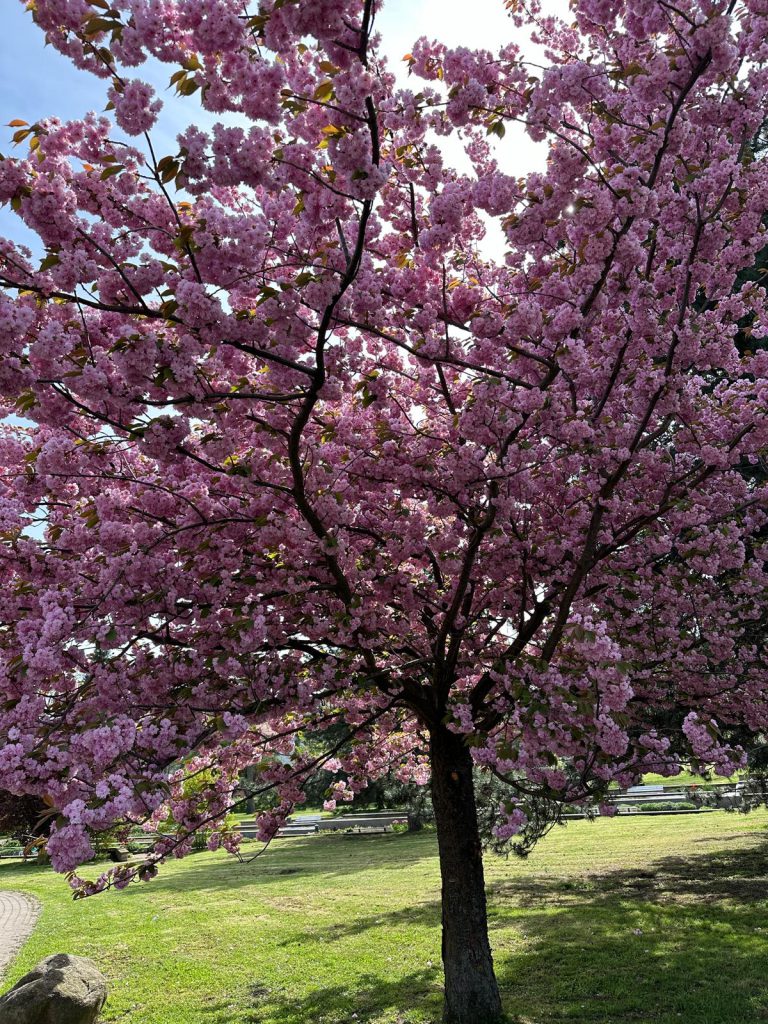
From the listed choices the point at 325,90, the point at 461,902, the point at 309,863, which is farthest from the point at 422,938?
the point at 309,863

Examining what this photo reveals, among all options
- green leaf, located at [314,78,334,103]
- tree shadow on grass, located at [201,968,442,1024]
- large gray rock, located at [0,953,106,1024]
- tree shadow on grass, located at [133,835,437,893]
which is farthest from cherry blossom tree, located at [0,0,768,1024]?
tree shadow on grass, located at [133,835,437,893]

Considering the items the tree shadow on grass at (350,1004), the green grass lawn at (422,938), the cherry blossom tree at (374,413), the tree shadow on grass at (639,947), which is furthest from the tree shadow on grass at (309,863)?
the cherry blossom tree at (374,413)

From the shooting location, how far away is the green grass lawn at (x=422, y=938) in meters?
7.40

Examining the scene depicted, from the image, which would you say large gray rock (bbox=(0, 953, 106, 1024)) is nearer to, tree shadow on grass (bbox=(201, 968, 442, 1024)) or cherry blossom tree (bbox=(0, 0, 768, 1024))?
tree shadow on grass (bbox=(201, 968, 442, 1024))

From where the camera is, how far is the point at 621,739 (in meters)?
4.71

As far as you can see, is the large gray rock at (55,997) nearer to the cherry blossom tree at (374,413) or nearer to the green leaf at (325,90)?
the cherry blossom tree at (374,413)

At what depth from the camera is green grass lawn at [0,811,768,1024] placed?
7.40 metres

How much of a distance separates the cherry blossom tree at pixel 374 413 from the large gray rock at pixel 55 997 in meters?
2.57

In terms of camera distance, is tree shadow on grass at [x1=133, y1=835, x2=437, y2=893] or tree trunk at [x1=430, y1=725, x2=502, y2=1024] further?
tree shadow on grass at [x1=133, y1=835, x2=437, y2=893]

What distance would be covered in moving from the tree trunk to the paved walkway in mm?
7369

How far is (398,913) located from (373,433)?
9.43m

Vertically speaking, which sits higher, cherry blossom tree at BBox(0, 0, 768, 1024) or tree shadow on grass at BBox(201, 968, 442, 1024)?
cherry blossom tree at BBox(0, 0, 768, 1024)

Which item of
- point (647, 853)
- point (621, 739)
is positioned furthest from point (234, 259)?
point (647, 853)

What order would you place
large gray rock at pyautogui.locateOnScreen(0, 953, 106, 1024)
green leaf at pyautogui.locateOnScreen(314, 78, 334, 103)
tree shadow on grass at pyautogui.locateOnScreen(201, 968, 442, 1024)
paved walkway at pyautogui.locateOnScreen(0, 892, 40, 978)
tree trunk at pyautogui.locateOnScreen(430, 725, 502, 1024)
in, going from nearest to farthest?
green leaf at pyautogui.locateOnScreen(314, 78, 334, 103) < tree trunk at pyautogui.locateOnScreen(430, 725, 502, 1024) < large gray rock at pyautogui.locateOnScreen(0, 953, 106, 1024) < tree shadow on grass at pyautogui.locateOnScreen(201, 968, 442, 1024) < paved walkway at pyautogui.locateOnScreen(0, 892, 40, 978)
